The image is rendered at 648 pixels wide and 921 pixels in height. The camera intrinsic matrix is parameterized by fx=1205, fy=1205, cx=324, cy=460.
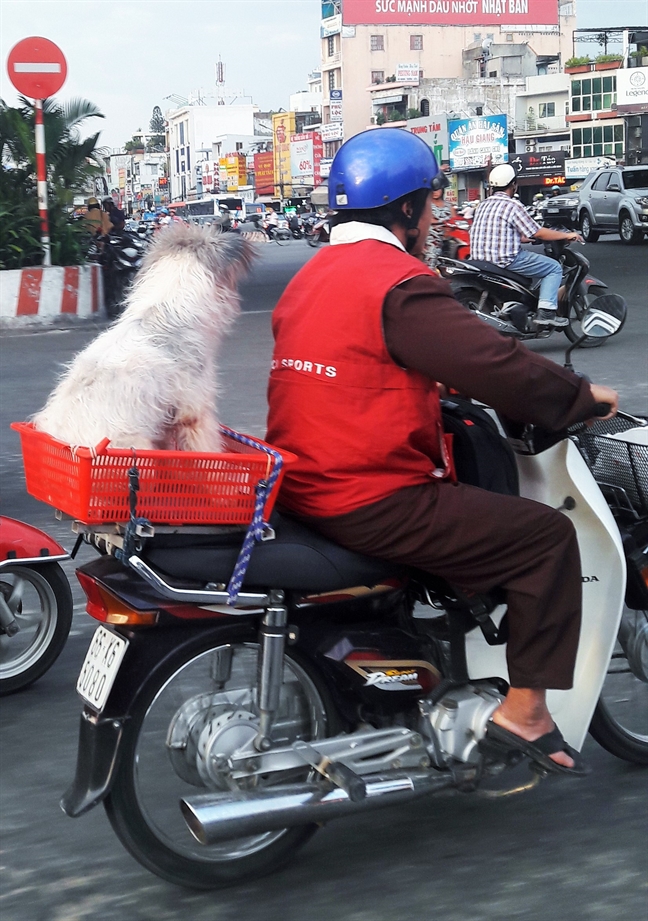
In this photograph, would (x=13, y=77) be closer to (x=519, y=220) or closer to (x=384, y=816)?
(x=519, y=220)

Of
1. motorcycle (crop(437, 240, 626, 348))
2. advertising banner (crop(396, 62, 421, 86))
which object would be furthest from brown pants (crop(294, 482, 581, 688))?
advertising banner (crop(396, 62, 421, 86))

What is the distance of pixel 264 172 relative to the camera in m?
131

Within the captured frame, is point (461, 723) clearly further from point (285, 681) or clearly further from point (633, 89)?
point (633, 89)

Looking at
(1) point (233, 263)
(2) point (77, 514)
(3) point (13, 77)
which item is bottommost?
(2) point (77, 514)

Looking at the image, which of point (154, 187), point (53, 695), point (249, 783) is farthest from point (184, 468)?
point (154, 187)

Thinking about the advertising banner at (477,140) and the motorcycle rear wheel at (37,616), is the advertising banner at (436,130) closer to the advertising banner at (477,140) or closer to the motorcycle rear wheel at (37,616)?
the advertising banner at (477,140)

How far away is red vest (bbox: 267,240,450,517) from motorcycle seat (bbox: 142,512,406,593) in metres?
0.09

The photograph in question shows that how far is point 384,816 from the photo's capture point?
324cm

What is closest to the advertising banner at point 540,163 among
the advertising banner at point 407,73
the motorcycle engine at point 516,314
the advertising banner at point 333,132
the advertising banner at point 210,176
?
the advertising banner at point 407,73

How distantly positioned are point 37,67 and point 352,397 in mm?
12364

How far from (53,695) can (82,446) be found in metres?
1.83

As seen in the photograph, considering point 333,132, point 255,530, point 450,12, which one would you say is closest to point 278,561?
point 255,530

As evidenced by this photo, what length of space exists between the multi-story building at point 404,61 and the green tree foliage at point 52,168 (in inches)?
3416

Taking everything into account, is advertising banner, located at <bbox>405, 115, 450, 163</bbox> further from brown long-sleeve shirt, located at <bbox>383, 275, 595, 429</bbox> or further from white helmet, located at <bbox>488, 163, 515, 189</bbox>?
brown long-sleeve shirt, located at <bbox>383, 275, 595, 429</bbox>
